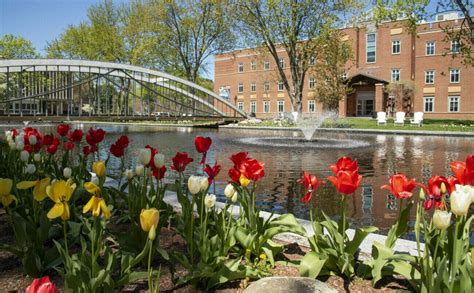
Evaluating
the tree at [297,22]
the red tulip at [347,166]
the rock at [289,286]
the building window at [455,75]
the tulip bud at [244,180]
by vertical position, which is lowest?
the rock at [289,286]

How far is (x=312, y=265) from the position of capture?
2072 mm

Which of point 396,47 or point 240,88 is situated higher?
point 396,47

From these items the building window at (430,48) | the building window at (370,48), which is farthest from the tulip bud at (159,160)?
the building window at (370,48)

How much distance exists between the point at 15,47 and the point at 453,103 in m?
51.6

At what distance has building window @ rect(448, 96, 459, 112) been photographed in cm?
3844

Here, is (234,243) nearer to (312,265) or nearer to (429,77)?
(312,265)

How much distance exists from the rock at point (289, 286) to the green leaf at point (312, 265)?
0.12 metres

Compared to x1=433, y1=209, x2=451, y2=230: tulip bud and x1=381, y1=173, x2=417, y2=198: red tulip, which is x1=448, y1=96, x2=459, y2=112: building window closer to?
x1=381, y1=173, x2=417, y2=198: red tulip

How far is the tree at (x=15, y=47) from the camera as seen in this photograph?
5012 cm

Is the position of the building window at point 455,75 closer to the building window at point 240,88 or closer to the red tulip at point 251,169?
the building window at point 240,88

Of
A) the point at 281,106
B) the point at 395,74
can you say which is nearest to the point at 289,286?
the point at 395,74

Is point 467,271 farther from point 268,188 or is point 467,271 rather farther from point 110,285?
point 268,188

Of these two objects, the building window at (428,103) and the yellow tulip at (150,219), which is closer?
the yellow tulip at (150,219)

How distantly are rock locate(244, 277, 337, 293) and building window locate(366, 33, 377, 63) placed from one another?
44482 millimetres
